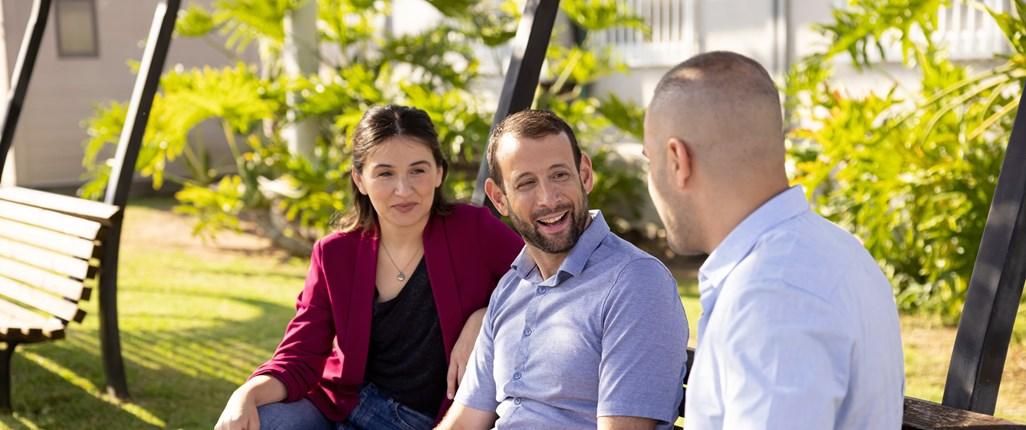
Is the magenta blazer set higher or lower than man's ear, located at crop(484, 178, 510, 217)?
lower

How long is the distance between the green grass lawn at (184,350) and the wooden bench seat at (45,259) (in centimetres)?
47

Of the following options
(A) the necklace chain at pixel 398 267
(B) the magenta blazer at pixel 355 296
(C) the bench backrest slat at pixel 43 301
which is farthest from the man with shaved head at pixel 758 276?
(C) the bench backrest slat at pixel 43 301

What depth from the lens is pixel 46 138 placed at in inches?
637

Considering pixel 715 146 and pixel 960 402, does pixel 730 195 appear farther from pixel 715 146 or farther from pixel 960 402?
pixel 960 402

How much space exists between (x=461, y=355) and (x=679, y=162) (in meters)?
1.56

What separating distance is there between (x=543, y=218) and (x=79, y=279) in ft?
10.2

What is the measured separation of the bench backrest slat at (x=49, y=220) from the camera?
17.9 feet

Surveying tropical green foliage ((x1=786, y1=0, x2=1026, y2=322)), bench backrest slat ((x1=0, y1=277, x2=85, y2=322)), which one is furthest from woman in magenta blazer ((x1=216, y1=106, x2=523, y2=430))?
tropical green foliage ((x1=786, y1=0, x2=1026, y2=322))

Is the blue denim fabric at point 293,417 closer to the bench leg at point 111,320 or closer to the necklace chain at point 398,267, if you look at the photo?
the necklace chain at point 398,267

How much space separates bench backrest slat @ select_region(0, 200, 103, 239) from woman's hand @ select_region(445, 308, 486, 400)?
257cm

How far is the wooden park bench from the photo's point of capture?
536cm

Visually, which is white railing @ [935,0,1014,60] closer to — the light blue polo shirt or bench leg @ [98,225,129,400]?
bench leg @ [98,225,129,400]

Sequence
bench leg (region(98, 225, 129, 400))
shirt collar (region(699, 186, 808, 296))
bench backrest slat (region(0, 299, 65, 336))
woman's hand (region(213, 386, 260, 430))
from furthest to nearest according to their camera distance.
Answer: bench leg (region(98, 225, 129, 400)), bench backrest slat (region(0, 299, 65, 336)), woman's hand (region(213, 386, 260, 430)), shirt collar (region(699, 186, 808, 296))

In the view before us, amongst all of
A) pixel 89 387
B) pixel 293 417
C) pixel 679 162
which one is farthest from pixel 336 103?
pixel 679 162
